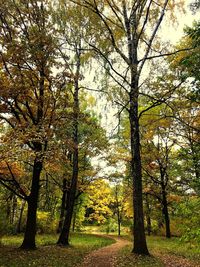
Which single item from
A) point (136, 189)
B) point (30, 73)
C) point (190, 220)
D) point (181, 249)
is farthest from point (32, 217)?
point (190, 220)

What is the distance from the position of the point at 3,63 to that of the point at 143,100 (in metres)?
6.65

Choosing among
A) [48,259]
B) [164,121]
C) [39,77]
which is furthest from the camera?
[164,121]

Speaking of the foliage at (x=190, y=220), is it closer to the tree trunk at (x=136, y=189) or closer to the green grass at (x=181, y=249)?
the green grass at (x=181, y=249)

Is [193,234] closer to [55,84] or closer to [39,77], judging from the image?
[55,84]

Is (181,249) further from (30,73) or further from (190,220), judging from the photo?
(30,73)

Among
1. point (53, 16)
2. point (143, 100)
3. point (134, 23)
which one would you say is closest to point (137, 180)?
point (143, 100)

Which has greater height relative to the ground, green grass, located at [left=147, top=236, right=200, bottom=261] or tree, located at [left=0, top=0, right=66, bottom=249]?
tree, located at [left=0, top=0, right=66, bottom=249]

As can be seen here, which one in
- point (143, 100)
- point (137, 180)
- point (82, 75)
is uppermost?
point (82, 75)

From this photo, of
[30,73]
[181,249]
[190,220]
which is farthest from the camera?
[181,249]

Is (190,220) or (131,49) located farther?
(131,49)

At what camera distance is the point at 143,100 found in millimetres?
13969

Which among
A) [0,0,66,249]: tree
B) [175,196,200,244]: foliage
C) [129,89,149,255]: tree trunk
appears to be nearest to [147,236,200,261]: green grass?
[175,196,200,244]: foliage

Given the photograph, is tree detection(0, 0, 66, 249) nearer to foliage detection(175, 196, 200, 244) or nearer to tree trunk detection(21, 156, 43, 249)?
tree trunk detection(21, 156, 43, 249)

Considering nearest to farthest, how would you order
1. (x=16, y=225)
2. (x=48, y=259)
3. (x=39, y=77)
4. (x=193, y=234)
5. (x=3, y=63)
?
(x=193, y=234) < (x=48, y=259) < (x=3, y=63) < (x=39, y=77) < (x=16, y=225)
